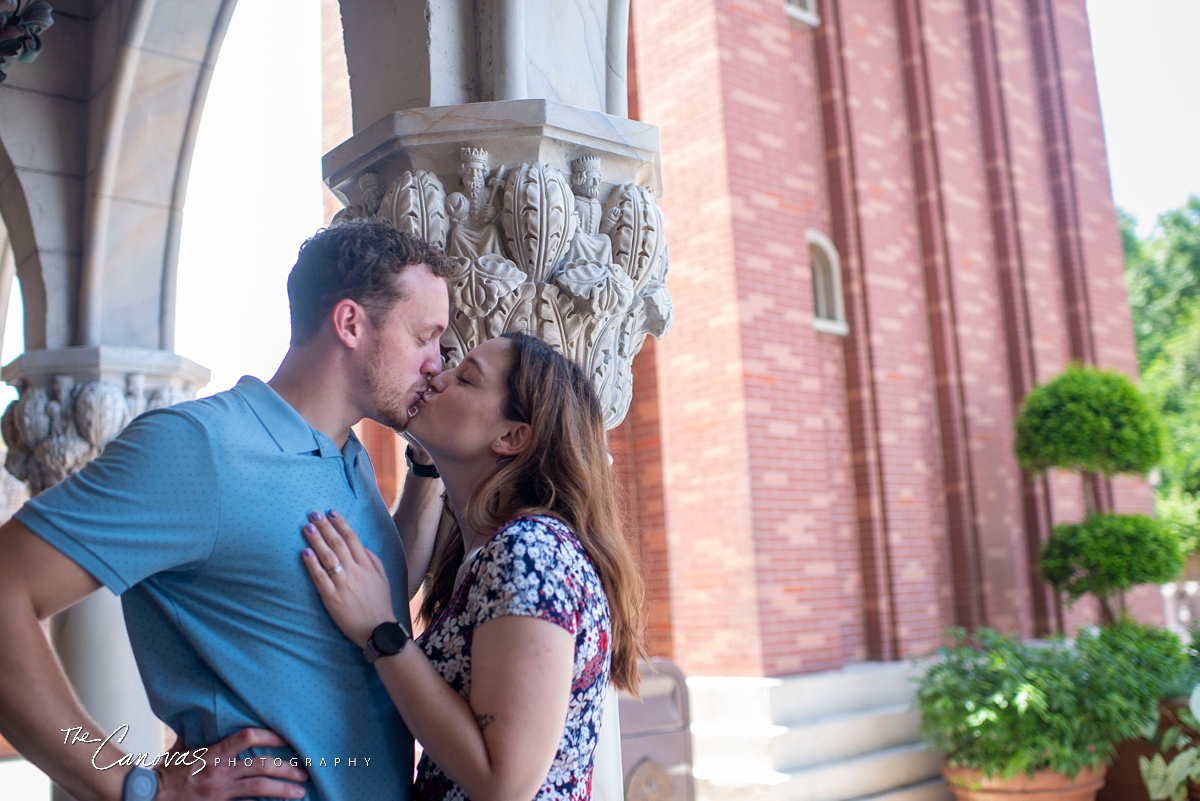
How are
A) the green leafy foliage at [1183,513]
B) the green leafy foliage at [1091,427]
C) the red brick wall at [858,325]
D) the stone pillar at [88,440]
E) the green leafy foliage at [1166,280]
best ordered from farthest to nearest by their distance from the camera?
the green leafy foliage at [1166,280], the green leafy foliage at [1183,513], the green leafy foliage at [1091,427], the red brick wall at [858,325], the stone pillar at [88,440]

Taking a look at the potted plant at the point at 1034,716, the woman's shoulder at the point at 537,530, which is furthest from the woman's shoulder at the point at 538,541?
the potted plant at the point at 1034,716

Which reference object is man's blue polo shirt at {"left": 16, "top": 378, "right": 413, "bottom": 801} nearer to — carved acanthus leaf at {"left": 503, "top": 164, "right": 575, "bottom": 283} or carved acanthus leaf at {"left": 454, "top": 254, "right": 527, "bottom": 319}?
carved acanthus leaf at {"left": 454, "top": 254, "right": 527, "bottom": 319}

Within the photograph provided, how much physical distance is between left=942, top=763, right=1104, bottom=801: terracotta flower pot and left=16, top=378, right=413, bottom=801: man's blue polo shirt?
5.39m

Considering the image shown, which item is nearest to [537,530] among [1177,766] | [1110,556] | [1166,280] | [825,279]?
[1177,766]

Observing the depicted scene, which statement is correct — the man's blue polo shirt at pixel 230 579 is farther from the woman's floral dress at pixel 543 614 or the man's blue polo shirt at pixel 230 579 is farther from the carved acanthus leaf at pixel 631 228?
the carved acanthus leaf at pixel 631 228

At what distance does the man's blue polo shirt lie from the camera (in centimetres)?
122

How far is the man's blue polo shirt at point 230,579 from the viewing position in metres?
1.22

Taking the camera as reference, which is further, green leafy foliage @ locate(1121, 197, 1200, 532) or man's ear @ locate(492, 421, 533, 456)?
green leafy foliage @ locate(1121, 197, 1200, 532)

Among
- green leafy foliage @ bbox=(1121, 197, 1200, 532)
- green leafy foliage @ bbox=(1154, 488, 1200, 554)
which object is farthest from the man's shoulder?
green leafy foliage @ bbox=(1121, 197, 1200, 532)

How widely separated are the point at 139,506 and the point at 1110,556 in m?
7.38

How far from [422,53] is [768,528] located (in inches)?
197

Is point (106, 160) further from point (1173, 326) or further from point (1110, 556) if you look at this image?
point (1173, 326)

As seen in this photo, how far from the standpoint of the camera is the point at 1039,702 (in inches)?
222

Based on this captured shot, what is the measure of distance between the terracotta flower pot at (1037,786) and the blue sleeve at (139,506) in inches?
225
